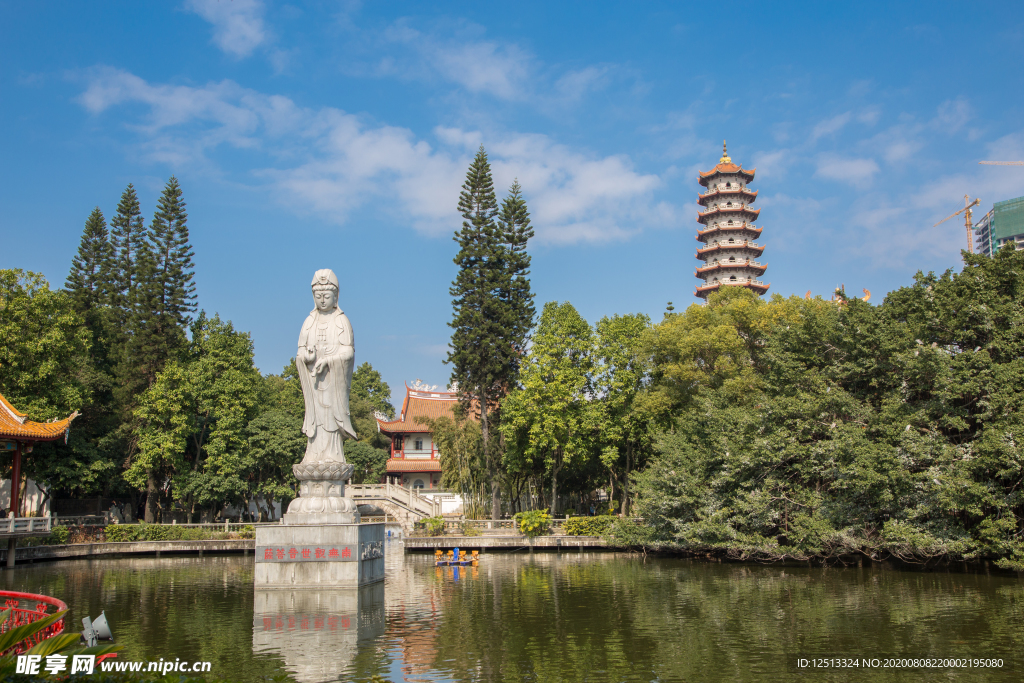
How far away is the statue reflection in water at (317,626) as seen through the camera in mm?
7867

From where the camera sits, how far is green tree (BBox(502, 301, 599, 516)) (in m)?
25.4

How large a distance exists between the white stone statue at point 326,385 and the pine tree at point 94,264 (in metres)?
22.7

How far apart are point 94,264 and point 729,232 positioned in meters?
36.6

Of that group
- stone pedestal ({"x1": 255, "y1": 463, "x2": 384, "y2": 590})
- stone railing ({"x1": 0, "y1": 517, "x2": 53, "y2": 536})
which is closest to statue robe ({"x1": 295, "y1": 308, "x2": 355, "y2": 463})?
stone pedestal ({"x1": 255, "y1": 463, "x2": 384, "y2": 590})

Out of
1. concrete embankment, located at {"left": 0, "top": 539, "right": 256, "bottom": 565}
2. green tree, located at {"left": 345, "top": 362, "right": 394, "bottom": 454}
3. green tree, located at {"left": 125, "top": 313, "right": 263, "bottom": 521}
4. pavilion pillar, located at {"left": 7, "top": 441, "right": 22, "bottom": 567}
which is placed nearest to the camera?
pavilion pillar, located at {"left": 7, "top": 441, "right": 22, "bottom": 567}

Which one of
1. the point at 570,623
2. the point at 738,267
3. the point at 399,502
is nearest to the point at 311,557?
the point at 570,623

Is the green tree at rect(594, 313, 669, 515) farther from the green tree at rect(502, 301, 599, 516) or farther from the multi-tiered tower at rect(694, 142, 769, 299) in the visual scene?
the multi-tiered tower at rect(694, 142, 769, 299)

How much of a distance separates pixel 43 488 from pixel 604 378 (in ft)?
66.9

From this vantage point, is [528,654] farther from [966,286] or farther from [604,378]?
[604,378]

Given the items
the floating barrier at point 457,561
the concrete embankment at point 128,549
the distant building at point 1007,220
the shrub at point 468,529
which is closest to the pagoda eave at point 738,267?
the shrub at point 468,529

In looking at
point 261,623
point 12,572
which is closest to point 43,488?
point 12,572

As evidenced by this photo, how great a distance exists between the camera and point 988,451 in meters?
13.8

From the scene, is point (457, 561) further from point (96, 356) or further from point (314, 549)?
point (96, 356)

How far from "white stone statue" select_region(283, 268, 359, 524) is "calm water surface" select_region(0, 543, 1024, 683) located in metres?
2.02
